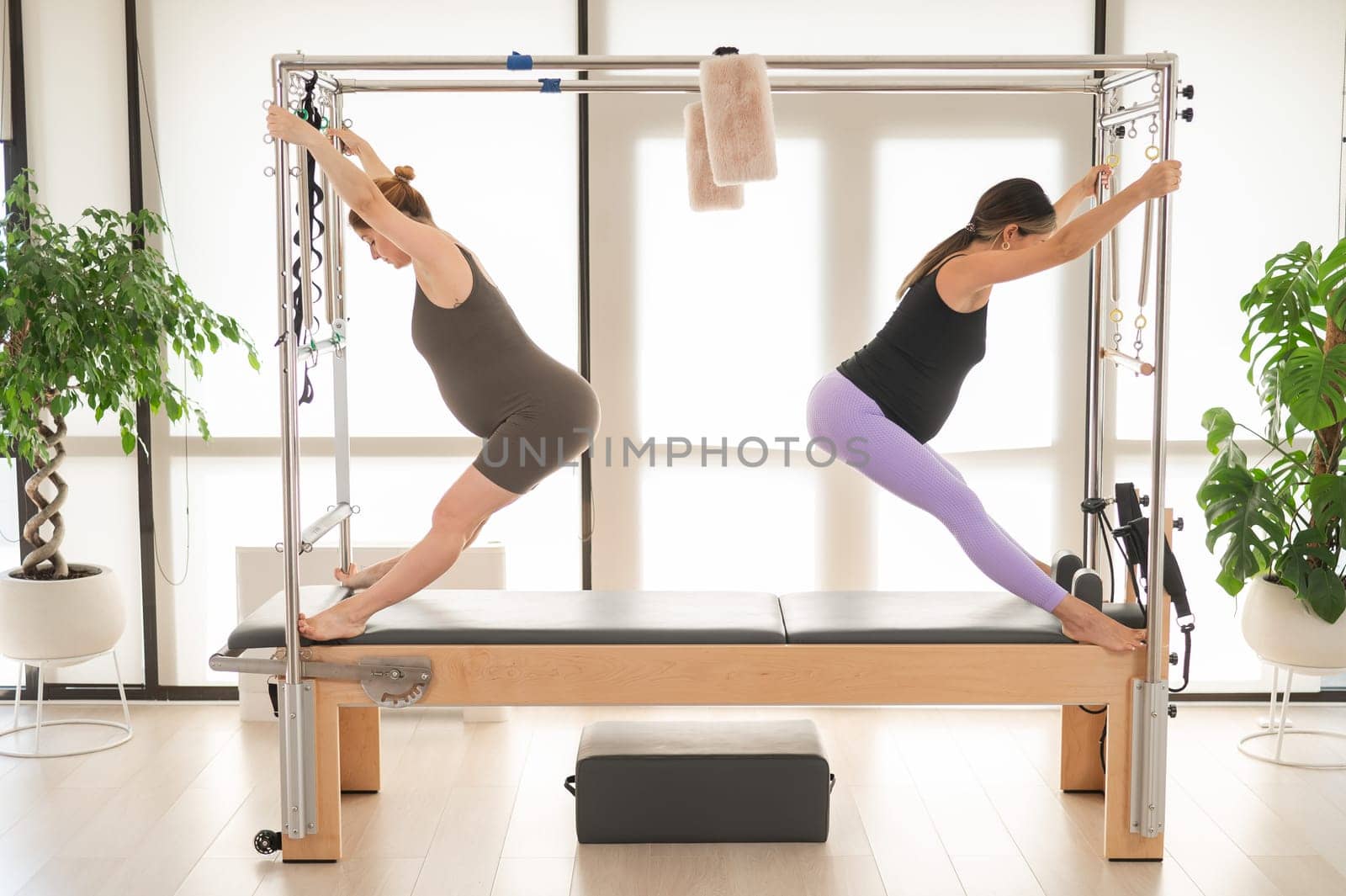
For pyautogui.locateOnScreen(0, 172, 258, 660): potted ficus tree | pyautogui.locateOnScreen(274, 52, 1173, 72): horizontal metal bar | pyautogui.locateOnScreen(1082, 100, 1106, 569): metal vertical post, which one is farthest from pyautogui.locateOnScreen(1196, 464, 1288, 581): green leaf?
pyautogui.locateOnScreen(0, 172, 258, 660): potted ficus tree

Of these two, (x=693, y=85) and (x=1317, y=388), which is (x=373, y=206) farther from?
(x=1317, y=388)

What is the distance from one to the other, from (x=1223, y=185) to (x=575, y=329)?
212 cm

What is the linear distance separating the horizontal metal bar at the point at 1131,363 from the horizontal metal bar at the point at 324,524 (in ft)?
6.09

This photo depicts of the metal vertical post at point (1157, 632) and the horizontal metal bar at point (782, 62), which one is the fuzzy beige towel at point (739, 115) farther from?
the metal vertical post at point (1157, 632)

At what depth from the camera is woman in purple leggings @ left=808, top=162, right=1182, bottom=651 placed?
269cm

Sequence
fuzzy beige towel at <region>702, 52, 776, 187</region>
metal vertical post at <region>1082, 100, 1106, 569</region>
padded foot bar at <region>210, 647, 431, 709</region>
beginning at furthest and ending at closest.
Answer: metal vertical post at <region>1082, 100, 1106, 569</region>
padded foot bar at <region>210, 647, 431, 709</region>
fuzzy beige towel at <region>702, 52, 776, 187</region>

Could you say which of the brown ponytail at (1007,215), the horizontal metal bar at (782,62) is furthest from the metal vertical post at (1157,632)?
the brown ponytail at (1007,215)

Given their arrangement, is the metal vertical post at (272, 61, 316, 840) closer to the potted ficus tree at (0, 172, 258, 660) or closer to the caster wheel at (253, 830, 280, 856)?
the caster wheel at (253, 830, 280, 856)

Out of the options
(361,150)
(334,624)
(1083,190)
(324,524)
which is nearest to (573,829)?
(334,624)

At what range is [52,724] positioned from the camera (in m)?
3.73

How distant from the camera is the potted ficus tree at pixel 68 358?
10.5 ft

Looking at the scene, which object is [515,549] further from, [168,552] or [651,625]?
[651,625]

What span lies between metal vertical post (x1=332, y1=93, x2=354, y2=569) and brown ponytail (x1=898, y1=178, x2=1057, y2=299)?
1395mm

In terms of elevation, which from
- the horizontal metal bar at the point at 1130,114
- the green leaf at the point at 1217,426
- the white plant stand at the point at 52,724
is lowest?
the white plant stand at the point at 52,724
